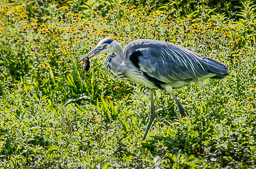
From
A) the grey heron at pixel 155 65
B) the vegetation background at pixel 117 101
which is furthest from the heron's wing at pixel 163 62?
the vegetation background at pixel 117 101

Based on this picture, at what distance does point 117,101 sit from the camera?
23.5 ft

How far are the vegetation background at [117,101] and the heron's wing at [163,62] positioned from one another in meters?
0.37

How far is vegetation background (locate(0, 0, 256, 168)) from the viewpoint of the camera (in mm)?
5379

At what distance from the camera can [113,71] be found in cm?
618

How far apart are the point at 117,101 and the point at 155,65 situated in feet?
4.26

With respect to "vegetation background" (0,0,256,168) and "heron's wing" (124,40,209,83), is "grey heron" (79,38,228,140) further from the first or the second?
"vegetation background" (0,0,256,168)

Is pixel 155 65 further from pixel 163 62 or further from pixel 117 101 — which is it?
pixel 117 101

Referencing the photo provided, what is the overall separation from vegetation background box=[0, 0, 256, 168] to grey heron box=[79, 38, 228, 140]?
0.33 meters

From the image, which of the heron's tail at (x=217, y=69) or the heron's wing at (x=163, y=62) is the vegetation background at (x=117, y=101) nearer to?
the heron's tail at (x=217, y=69)

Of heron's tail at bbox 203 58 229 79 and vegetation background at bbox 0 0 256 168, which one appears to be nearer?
vegetation background at bbox 0 0 256 168

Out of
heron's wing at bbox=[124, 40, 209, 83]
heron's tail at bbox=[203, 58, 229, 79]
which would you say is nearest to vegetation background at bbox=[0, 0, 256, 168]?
heron's tail at bbox=[203, 58, 229, 79]

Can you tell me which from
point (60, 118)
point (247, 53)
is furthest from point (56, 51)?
point (247, 53)

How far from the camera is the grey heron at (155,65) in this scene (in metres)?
6.06

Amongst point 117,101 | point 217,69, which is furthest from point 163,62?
point 117,101
